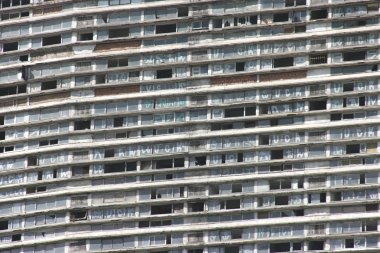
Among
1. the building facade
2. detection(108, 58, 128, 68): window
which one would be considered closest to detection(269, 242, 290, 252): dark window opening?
the building facade

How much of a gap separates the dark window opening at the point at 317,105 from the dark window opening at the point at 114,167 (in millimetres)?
19316

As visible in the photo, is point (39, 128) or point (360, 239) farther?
point (39, 128)

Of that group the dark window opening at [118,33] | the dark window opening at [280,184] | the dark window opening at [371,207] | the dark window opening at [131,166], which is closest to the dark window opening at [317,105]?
the dark window opening at [280,184]

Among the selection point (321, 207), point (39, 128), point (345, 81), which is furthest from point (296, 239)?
point (39, 128)

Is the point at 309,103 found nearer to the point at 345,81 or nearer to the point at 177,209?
the point at 345,81

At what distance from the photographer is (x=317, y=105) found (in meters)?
192

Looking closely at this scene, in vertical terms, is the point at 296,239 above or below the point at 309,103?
below

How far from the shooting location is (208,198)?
7495 inches

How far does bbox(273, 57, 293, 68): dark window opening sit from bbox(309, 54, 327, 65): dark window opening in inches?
80.8

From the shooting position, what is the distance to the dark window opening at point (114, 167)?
195 m

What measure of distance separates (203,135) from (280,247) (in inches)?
542

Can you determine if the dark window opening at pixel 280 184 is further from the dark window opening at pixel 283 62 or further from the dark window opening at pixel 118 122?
the dark window opening at pixel 118 122

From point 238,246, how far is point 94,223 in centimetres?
1464

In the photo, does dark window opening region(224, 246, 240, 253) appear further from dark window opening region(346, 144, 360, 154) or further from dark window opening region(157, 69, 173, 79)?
dark window opening region(157, 69, 173, 79)
